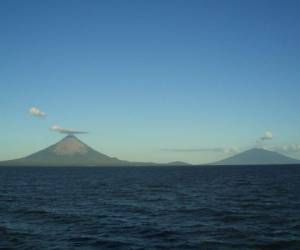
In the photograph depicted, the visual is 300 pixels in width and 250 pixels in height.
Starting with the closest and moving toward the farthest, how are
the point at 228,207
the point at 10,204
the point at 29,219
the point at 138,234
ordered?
the point at 138,234 → the point at 29,219 → the point at 228,207 → the point at 10,204

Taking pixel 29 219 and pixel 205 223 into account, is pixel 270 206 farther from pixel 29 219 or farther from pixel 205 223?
pixel 29 219

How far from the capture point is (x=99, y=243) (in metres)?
28.9

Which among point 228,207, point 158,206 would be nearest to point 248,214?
point 228,207

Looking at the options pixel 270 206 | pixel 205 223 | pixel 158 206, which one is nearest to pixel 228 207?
pixel 270 206

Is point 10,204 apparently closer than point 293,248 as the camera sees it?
No

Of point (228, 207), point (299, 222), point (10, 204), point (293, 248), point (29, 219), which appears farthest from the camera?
point (10, 204)

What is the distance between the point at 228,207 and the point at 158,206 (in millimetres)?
8217

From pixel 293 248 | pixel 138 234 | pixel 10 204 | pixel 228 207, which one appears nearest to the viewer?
pixel 293 248

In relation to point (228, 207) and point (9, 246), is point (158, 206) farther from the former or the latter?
point (9, 246)

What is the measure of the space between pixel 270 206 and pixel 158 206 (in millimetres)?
13172

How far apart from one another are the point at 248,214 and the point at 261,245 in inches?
523

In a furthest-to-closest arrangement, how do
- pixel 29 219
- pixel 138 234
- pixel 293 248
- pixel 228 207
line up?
1. pixel 228 207
2. pixel 29 219
3. pixel 138 234
4. pixel 293 248

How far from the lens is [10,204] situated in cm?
5172

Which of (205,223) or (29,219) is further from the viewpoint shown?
(29,219)
